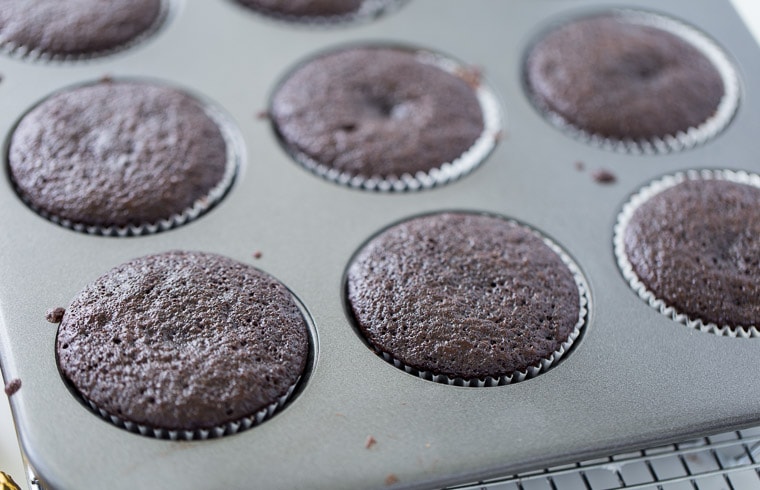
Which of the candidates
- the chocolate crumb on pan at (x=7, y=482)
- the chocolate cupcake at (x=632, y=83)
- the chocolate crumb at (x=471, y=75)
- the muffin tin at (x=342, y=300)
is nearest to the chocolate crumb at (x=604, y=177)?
the muffin tin at (x=342, y=300)

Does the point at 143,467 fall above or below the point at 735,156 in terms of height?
below

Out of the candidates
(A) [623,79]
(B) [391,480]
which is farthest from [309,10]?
(B) [391,480]

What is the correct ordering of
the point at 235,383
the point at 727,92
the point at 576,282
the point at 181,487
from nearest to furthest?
the point at 181,487
the point at 235,383
the point at 576,282
the point at 727,92

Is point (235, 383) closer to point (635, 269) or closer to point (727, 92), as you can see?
point (635, 269)

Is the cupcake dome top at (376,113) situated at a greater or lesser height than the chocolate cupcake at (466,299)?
greater

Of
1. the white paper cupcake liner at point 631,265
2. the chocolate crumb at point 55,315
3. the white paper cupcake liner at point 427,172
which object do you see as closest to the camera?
the chocolate crumb at point 55,315

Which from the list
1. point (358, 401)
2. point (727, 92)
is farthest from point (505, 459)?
point (727, 92)

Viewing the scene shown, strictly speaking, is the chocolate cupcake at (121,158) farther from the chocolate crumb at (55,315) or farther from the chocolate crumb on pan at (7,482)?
the chocolate crumb on pan at (7,482)
